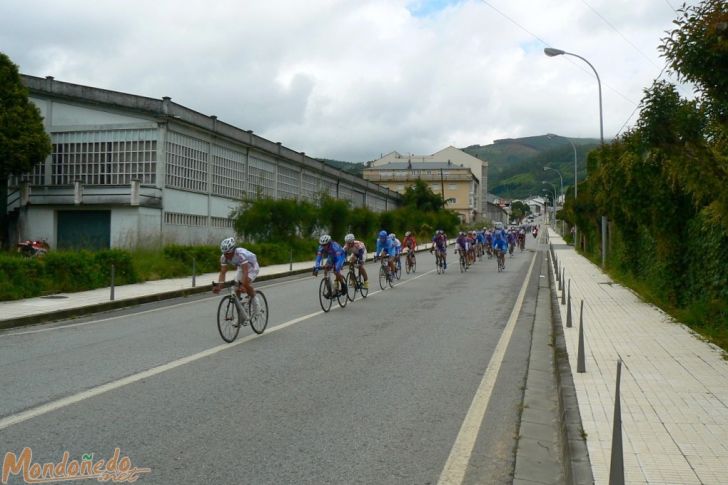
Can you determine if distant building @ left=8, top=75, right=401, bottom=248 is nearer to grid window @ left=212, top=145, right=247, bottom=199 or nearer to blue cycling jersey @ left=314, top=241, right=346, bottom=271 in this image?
grid window @ left=212, top=145, right=247, bottom=199

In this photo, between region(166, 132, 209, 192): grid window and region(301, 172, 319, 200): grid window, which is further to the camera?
region(301, 172, 319, 200): grid window

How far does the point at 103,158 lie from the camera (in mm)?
33812

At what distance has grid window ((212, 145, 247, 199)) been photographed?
3747 centimetres

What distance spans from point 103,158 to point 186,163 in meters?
3.77

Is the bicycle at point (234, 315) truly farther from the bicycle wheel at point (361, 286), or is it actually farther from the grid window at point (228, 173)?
the grid window at point (228, 173)

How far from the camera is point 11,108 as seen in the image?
31.9 metres

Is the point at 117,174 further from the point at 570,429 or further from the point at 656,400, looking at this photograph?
the point at 570,429

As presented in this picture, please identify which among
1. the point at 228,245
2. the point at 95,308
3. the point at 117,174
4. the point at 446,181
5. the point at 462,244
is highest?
the point at 446,181

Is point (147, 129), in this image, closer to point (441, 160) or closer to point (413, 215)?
point (413, 215)

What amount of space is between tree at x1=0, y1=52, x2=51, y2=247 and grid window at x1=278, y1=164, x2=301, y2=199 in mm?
15494

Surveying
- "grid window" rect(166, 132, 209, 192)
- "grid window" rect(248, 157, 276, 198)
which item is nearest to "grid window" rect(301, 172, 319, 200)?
"grid window" rect(248, 157, 276, 198)

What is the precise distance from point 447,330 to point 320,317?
2920 millimetres

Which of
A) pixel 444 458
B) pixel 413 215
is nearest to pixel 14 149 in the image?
pixel 444 458

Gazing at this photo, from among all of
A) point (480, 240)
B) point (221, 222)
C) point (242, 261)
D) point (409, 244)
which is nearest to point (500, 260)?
point (409, 244)
